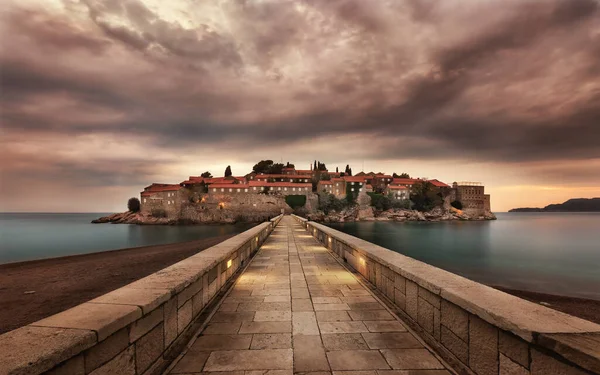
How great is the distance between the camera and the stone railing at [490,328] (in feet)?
7.11

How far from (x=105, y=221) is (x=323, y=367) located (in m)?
116

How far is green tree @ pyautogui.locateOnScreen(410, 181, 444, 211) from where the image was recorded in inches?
3984

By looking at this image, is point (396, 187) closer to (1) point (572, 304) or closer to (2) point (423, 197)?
(2) point (423, 197)

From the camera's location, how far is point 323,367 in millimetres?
3246

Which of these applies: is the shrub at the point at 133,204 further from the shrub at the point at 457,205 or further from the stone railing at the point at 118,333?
the shrub at the point at 457,205

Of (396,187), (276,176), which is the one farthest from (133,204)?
(396,187)

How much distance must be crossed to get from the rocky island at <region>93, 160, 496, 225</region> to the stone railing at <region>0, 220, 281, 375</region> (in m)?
63.1

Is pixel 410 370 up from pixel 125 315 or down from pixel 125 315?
down

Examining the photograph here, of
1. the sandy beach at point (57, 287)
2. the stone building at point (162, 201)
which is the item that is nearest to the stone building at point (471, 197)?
the stone building at point (162, 201)

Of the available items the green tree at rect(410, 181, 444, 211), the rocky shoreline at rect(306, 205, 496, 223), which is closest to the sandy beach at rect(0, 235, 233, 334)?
the rocky shoreline at rect(306, 205, 496, 223)

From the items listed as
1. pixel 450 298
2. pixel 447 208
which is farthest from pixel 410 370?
pixel 447 208

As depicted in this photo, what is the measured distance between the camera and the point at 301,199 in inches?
3359

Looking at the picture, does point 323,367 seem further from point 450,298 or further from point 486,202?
point 486,202

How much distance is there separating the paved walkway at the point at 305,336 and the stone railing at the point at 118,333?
394 millimetres
